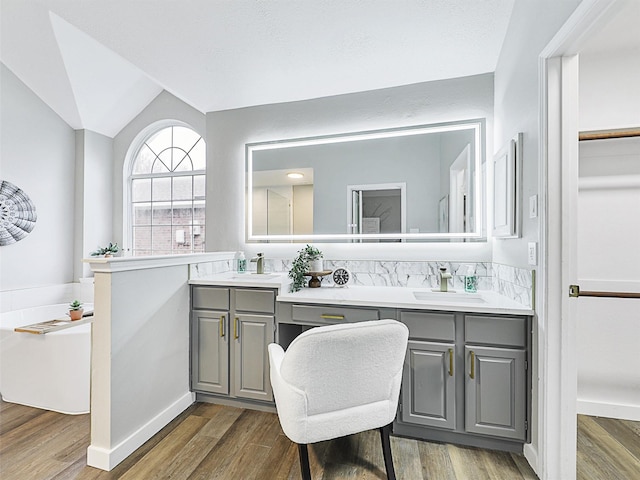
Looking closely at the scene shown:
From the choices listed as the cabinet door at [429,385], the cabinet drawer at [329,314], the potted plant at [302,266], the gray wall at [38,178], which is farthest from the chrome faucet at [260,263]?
the gray wall at [38,178]

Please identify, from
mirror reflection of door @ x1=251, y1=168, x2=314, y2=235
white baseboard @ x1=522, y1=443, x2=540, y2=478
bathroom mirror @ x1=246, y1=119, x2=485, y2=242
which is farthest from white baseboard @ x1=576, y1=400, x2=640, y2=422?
mirror reflection of door @ x1=251, y1=168, x2=314, y2=235

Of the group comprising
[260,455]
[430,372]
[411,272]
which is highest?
[411,272]

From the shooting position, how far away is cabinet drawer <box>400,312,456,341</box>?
5.97 ft

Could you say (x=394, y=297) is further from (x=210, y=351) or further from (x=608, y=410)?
(x=608, y=410)

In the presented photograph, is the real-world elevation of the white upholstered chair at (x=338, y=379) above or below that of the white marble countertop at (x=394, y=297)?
below

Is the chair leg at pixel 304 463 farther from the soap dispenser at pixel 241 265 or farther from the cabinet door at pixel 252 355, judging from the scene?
the soap dispenser at pixel 241 265

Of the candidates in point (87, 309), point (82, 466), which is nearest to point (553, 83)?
point (82, 466)

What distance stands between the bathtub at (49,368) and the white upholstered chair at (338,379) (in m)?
1.64

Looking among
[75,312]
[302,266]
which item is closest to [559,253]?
[302,266]

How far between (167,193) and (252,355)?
8.51ft

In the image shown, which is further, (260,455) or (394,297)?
(394,297)

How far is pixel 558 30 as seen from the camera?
1.43m

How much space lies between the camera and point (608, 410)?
2.11m

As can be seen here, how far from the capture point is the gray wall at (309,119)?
97.0 inches
